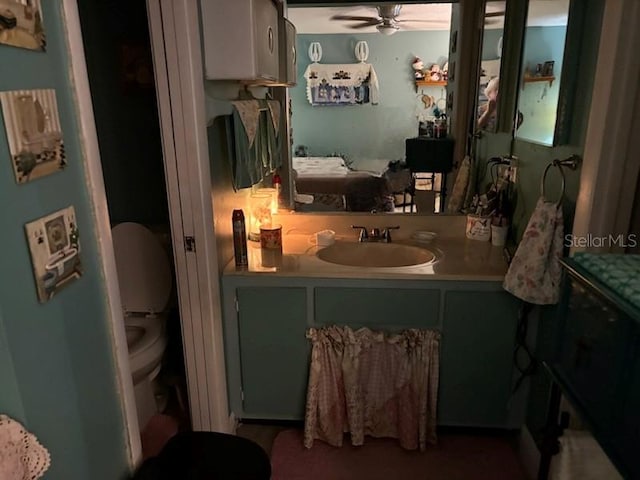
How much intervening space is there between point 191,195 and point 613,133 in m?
1.30

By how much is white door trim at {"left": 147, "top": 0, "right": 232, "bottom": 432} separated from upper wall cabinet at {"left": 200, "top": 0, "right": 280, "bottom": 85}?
0.14 ft

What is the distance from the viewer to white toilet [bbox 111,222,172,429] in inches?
81.1

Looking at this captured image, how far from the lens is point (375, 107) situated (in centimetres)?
→ 222

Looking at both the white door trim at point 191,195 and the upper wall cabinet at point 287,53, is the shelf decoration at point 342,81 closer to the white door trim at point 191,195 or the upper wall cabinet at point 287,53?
the upper wall cabinet at point 287,53

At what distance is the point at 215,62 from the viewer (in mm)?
1613

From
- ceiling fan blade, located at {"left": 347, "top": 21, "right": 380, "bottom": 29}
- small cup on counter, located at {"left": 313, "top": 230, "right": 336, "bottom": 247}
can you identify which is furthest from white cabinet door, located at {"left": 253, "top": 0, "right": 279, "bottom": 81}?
small cup on counter, located at {"left": 313, "top": 230, "right": 336, "bottom": 247}

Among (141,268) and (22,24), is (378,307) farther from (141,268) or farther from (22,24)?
(22,24)

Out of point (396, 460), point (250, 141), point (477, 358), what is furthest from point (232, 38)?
point (396, 460)

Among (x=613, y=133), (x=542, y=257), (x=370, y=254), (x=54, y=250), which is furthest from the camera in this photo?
(x=370, y=254)

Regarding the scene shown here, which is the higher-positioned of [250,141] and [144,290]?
[250,141]

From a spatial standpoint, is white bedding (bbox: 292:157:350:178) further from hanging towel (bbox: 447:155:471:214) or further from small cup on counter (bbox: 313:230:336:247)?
hanging towel (bbox: 447:155:471:214)

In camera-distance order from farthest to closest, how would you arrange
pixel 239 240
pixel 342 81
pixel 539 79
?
pixel 342 81 < pixel 239 240 < pixel 539 79

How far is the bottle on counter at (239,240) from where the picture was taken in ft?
6.30

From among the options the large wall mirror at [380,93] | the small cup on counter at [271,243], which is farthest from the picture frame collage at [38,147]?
the large wall mirror at [380,93]
